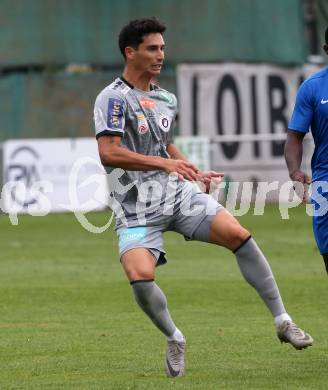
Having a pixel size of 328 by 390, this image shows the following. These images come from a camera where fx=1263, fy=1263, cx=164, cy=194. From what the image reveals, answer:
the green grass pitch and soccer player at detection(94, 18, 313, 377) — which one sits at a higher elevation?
soccer player at detection(94, 18, 313, 377)

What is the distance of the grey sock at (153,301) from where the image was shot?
8.36m

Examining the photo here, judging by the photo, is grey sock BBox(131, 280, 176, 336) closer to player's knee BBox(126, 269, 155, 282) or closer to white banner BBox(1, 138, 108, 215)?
player's knee BBox(126, 269, 155, 282)

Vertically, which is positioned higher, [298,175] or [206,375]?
[298,175]

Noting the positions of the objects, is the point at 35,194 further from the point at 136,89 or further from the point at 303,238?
the point at 136,89

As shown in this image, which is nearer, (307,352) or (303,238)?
(307,352)

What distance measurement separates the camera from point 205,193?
8.91 m

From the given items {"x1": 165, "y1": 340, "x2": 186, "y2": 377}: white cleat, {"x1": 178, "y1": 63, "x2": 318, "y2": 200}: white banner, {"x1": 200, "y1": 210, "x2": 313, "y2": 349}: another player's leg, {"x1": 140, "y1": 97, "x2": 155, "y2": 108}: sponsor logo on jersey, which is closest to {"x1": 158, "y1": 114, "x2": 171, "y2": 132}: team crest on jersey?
{"x1": 140, "y1": 97, "x2": 155, "y2": 108}: sponsor logo on jersey

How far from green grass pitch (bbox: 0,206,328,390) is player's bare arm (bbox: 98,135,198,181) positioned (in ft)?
4.55

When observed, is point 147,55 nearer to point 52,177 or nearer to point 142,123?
point 142,123

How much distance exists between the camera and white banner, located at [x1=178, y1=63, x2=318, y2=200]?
3039cm

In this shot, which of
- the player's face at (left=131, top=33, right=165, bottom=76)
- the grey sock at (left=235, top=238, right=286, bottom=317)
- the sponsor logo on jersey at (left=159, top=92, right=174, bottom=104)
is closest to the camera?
the grey sock at (left=235, top=238, right=286, bottom=317)

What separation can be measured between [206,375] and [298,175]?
1518mm

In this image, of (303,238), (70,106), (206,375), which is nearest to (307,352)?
(206,375)

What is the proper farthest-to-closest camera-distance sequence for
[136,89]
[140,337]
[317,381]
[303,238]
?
[303,238] → [140,337] → [136,89] → [317,381]
